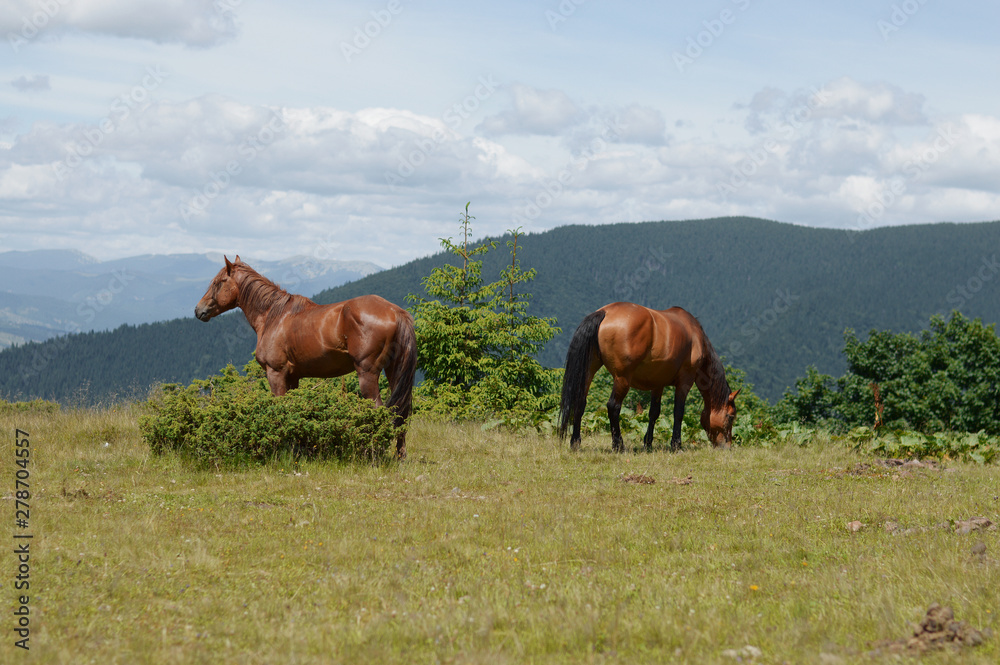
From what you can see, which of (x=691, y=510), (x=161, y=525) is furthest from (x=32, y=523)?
(x=691, y=510)

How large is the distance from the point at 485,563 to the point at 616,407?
730 cm

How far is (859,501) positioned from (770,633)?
4.88 m

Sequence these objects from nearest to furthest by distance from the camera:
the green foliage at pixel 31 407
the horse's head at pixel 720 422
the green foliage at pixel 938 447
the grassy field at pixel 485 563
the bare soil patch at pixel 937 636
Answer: the bare soil patch at pixel 937 636, the grassy field at pixel 485 563, the green foliage at pixel 938 447, the horse's head at pixel 720 422, the green foliage at pixel 31 407

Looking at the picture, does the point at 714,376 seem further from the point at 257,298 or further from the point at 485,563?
the point at 485,563

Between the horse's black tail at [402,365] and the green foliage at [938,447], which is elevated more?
the horse's black tail at [402,365]

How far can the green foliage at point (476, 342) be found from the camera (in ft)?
78.8

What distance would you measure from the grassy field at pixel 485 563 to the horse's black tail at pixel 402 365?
3.62 feet

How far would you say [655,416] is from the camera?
1361cm

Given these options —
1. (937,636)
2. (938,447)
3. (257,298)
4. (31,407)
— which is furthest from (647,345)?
(31,407)

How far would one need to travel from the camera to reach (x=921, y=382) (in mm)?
38094

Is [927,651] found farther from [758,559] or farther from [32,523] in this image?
[32,523]

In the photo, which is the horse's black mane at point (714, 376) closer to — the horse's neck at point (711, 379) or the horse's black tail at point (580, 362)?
the horse's neck at point (711, 379)

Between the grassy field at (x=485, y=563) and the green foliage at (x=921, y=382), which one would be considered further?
the green foliage at (x=921, y=382)

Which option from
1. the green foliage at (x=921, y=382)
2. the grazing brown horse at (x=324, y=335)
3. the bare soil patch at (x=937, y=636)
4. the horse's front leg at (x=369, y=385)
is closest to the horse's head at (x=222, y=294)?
the grazing brown horse at (x=324, y=335)
